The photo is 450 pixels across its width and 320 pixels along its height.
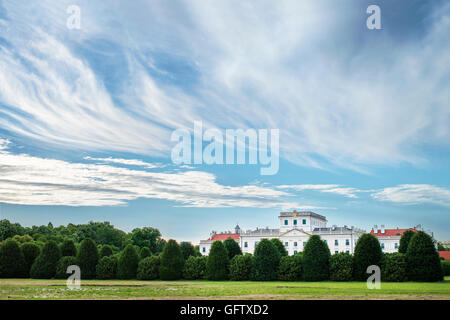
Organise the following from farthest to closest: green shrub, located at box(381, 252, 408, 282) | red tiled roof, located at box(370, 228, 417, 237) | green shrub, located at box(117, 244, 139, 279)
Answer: red tiled roof, located at box(370, 228, 417, 237), green shrub, located at box(117, 244, 139, 279), green shrub, located at box(381, 252, 408, 282)

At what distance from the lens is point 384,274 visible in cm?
3806

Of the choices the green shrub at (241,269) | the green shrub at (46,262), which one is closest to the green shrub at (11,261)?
the green shrub at (46,262)

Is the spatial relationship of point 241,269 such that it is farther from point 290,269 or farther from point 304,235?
point 304,235

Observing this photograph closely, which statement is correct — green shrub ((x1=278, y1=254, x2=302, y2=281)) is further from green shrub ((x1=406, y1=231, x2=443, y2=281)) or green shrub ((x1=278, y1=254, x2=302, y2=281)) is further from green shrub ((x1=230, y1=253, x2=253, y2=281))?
green shrub ((x1=406, y1=231, x2=443, y2=281))

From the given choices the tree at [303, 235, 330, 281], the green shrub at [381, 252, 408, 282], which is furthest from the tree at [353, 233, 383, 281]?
the tree at [303, 235, 330, 281]

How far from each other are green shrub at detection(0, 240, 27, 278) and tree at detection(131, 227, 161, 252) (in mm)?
36810

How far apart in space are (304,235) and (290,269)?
169 ft

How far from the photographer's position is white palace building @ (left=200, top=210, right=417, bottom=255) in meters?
90.2

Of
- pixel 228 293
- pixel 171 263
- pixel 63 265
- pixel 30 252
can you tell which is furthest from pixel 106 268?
pixel 228 293

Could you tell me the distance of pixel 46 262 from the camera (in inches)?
1789

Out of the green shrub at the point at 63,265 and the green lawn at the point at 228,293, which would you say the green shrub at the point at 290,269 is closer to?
the green lawn at the point at 228,293
